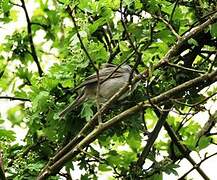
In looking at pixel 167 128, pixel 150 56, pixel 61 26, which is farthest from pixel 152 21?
pixel 61 26

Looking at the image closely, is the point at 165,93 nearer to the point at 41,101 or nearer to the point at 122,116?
the point at 122,116

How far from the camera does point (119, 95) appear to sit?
2.88 metres

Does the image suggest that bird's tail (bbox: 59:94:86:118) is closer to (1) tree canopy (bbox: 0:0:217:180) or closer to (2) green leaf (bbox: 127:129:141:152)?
(1) tree canopy (bbox: 0:0:217:180)

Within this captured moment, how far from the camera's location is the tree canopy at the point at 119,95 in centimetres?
300

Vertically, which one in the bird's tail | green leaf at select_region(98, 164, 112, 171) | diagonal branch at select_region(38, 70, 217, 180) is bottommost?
diagonal branch at select_region(38, 70, 217, 180)

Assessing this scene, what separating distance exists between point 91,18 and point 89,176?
104cm

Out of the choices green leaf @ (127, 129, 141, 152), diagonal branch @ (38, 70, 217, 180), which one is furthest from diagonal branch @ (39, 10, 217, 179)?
green leaf @ (127, 129, 141, 152)

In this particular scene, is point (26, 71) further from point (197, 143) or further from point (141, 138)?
point (197, 143)

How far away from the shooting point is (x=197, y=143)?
3.19 metres

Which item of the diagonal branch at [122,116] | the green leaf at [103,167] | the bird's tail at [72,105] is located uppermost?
the bird's tail at [72,105]

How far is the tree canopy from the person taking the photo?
3.00m

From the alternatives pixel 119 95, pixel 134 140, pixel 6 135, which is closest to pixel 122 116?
pixel 119 95

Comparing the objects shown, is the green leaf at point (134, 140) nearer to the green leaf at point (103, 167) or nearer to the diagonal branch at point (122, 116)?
the green leaf at point (103, 167)

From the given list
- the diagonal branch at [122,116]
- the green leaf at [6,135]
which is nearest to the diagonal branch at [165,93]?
the diagonal branch at [122,116]
